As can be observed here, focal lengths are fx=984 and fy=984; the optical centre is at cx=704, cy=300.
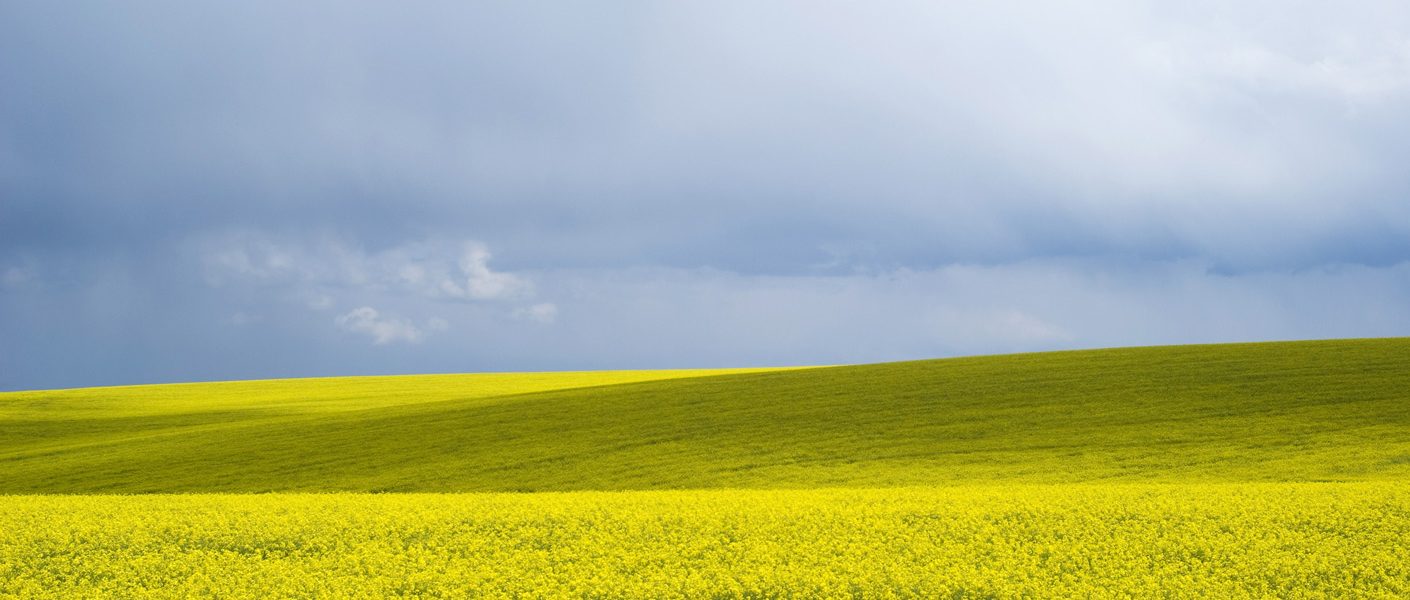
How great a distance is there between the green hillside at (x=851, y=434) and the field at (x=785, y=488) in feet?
0.46

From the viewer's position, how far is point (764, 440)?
25.9 meters

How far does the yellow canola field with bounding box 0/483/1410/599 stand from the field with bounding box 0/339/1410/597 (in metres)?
0.05

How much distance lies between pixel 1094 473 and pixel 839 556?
35.1 ft

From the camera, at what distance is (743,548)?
12.4 m

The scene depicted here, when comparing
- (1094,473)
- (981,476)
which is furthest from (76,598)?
(1094,473)

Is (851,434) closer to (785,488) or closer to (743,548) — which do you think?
(785,488)

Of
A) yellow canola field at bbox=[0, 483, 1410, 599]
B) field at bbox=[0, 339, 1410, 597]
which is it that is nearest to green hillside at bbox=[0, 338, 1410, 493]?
field at bbox=[0, 339, 1410, 597]

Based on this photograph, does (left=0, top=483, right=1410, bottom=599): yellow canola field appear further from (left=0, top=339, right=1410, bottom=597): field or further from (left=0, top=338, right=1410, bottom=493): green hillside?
(left=0, top=338, right=1410, bottom=493): green hillside

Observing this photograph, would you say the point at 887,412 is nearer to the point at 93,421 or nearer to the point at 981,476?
the point at 981,476

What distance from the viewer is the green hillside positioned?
21953mm

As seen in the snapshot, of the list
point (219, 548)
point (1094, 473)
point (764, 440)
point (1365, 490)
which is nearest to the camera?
point (219, 548)

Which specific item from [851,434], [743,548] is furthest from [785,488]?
[743,548]

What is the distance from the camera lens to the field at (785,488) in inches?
456

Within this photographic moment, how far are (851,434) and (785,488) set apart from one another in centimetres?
592
